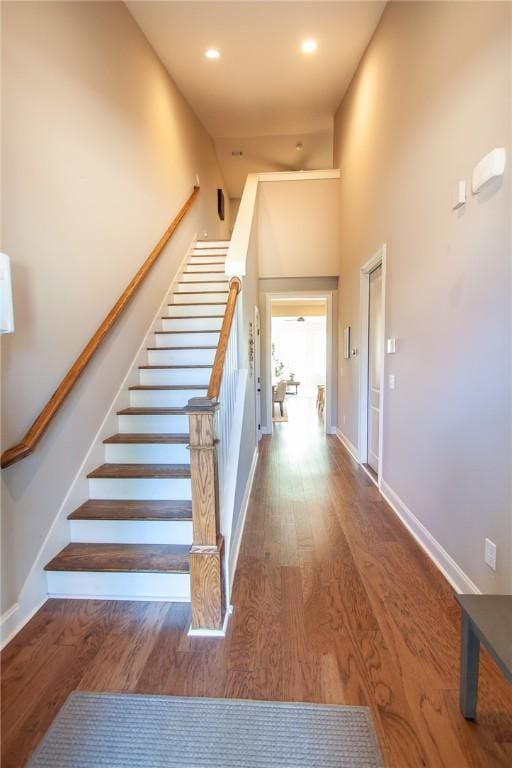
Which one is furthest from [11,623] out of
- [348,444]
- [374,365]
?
[348,444]

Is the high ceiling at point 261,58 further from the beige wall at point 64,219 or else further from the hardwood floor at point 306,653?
the hardwood floor at point 306,653

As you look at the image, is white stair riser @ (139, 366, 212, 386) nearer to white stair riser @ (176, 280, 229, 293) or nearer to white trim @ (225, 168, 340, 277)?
white trim @ (225, 168, 340, 277)

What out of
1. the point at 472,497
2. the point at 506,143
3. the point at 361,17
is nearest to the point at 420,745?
the point at 472,497

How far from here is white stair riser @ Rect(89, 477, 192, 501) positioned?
2391mm

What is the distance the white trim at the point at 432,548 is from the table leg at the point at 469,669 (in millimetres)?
630

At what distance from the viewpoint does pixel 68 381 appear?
7.14 feet

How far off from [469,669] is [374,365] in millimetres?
2982

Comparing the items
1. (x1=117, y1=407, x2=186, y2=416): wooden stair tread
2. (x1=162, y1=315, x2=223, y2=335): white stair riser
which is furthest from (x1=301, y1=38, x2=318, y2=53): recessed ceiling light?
(x1=117, y1=407, x2=186, y2=416): wooden stair tread

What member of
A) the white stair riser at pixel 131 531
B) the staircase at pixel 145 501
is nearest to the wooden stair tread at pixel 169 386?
the staircase at pixel 145 501

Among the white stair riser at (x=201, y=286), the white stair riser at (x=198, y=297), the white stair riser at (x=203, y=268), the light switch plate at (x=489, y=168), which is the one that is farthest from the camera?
the white stair riser at (x=203, y=268)

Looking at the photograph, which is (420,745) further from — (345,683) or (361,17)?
(361,17)

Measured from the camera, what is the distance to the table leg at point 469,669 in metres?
1.27

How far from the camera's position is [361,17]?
3434 millimetres

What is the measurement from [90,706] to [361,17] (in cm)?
536
